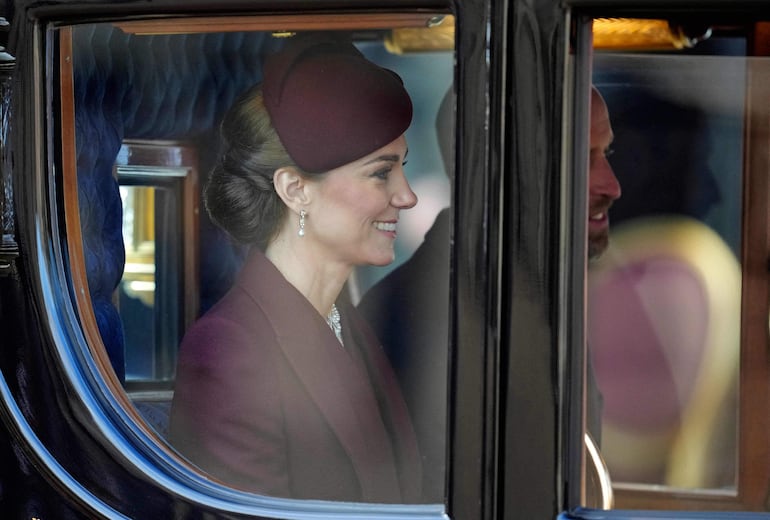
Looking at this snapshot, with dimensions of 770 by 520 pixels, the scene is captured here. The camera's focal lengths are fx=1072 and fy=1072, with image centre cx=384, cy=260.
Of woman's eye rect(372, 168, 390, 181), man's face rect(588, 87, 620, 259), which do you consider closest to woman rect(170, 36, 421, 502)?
woman's eye rect(372, 168, 390, 181)

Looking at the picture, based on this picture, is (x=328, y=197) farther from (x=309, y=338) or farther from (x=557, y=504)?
(x=557, y=504)

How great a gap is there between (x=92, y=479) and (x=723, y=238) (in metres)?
1.05

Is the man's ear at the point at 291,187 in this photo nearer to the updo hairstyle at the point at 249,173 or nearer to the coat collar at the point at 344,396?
the updo hairstyle at the point at 249,173

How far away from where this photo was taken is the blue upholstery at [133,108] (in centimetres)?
159

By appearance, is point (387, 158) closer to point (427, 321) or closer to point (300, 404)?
point (427, 321)

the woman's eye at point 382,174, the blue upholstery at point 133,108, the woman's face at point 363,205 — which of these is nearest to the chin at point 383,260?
the woman's face at point 363,205

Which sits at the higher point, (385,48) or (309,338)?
(385,48)

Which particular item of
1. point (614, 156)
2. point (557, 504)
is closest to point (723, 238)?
point (614, 156)

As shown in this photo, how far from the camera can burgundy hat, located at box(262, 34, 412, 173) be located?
5.13ft

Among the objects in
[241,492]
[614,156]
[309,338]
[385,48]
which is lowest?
[241,492]

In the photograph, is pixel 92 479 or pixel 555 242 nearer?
pixel 555 242

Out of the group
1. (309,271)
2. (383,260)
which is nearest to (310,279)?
(309,271)

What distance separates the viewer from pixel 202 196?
1.60m

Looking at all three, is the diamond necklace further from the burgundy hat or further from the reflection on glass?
the reflection on glass
